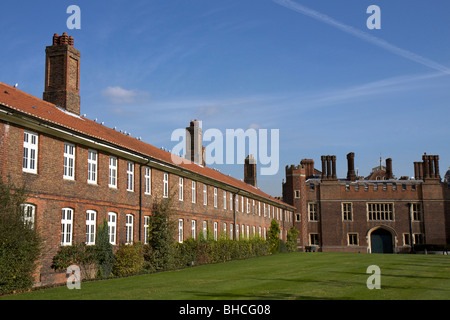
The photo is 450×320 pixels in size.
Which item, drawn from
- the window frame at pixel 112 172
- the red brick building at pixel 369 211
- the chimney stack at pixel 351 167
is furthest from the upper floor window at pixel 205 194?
the chimney stack at pixel 351 167

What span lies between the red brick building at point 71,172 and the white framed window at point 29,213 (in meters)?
0.04

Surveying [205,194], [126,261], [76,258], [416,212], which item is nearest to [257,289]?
[76,258]

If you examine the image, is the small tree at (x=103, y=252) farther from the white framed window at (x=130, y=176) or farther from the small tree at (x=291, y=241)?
the small tree at (x=291, y=241)

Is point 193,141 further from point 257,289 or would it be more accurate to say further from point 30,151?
point 257,289

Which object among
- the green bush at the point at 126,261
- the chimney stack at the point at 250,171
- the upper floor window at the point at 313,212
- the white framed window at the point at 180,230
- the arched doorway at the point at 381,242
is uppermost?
the chimney stack at the point at 250,171

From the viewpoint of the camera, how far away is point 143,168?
24.5 meters

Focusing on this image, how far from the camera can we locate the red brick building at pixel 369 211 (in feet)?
200

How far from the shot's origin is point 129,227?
75.6ft

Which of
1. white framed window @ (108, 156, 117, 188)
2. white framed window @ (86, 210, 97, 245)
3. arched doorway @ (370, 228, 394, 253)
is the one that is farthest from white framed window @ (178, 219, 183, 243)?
arched doorway @ (370, 228, 394, 253)

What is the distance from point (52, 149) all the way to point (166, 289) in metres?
6.98

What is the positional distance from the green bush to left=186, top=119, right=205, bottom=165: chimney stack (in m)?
20.0

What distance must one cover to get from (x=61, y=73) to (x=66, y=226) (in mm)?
8603

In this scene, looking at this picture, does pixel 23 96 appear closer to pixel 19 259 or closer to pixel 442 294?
pixel 19 259
